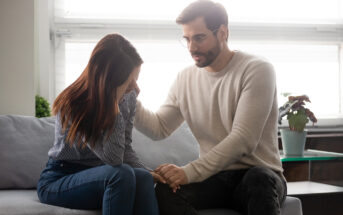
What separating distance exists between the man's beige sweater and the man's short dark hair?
0.52 feet

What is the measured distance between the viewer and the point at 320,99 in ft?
11.9

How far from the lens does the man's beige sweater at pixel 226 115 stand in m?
1.92

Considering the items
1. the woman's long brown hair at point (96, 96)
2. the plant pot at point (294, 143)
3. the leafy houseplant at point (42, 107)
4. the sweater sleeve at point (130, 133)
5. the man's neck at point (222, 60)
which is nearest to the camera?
the woman's long brown hair at point (96, 96)

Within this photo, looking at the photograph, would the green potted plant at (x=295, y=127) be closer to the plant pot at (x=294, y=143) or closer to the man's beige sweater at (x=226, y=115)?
the plant pot at (x=294, y=143)

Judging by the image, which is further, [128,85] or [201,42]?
[201,42]

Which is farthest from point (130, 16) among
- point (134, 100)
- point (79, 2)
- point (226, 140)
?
point (226, 140)

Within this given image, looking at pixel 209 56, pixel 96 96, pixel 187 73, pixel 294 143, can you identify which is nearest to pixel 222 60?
pixel 209 56

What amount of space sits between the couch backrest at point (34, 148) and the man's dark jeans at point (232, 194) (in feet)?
1.52

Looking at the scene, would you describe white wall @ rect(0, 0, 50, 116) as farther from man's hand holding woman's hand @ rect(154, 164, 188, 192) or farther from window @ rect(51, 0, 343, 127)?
man's hand holding woman's hand @ rect(154, 164, 188, 192)

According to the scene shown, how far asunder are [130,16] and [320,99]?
4.73ft

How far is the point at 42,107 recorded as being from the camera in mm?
2879

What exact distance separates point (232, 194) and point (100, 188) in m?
0.53

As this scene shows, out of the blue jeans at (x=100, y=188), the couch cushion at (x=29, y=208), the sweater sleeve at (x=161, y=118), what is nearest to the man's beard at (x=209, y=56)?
the sweater sleeve at (x=161, y=118)

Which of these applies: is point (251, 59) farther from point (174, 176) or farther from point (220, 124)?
point (174, 176)
